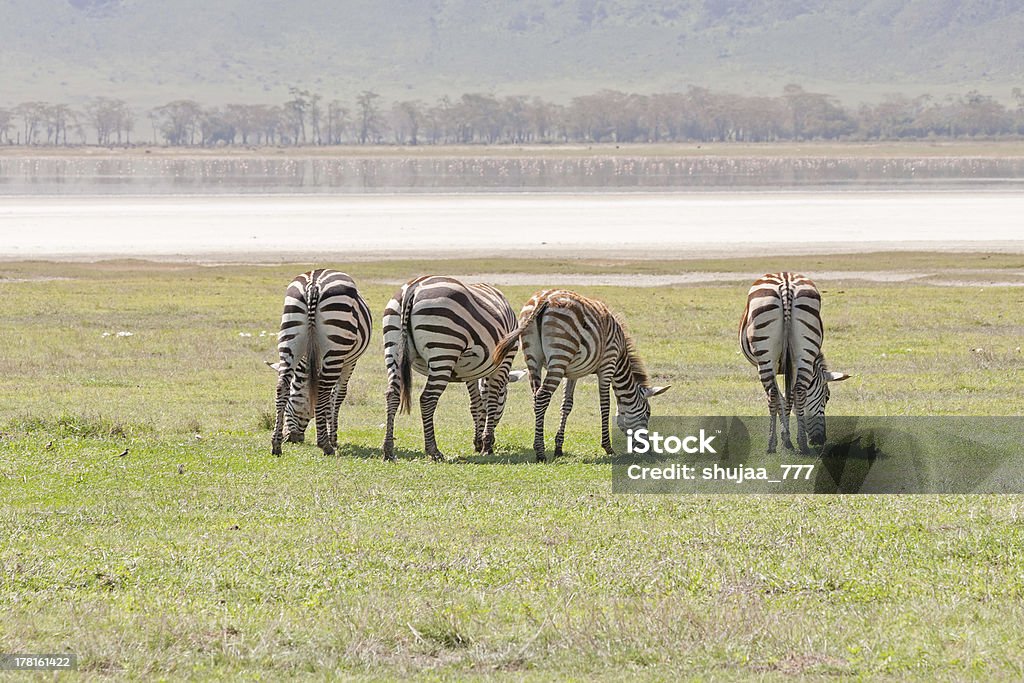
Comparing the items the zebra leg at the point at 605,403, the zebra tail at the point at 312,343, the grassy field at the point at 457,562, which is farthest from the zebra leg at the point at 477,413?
the zebra tail at the point at 312,343

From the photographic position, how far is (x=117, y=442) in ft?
50.9

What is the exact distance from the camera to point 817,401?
1509cm

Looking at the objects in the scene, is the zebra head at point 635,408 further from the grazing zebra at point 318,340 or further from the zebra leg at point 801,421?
the grazing zebra at point 318,340

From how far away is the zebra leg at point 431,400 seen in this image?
1518 cm

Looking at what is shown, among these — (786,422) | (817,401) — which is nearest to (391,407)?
(786,422)

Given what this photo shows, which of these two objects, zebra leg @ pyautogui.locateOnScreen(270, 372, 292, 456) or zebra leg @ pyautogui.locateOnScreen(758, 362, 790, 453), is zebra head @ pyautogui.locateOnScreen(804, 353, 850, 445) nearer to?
zebra leg @ pyautogui.locateOnScreen(758, 362, 790, 453)

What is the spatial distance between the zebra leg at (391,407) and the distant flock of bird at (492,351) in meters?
0.01

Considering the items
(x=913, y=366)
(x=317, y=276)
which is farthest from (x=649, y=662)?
(x=913, y=366)

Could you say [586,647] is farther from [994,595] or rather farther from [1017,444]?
[1017,444]

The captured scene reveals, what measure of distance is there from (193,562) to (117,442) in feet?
21.3

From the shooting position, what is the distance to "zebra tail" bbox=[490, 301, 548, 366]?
14844 millimetres

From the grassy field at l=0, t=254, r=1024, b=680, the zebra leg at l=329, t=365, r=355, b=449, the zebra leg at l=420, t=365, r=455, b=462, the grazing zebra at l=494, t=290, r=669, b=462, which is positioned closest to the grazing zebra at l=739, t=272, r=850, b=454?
the grazing zebra at l=494, t=290, r=669, b=462

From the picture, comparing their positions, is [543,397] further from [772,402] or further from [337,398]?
[337,398]

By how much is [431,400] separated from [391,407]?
0.59m
